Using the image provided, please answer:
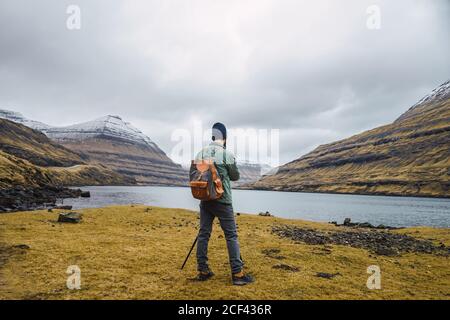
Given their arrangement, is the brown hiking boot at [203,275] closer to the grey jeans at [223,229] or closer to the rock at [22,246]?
the grey jeans at [223,229]

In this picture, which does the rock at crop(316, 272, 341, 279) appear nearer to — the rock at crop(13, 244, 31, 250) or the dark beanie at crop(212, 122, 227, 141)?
the dark beanie at crop(212, 122, 227, 141)

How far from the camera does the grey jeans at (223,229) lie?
8.69 meters

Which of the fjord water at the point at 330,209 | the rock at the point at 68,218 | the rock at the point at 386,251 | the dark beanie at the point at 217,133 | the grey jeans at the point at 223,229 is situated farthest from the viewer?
the fjord water at the point at 330,209

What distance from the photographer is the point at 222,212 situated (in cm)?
880

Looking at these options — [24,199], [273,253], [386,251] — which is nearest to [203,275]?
[273,253]

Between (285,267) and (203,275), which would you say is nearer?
(203,275)

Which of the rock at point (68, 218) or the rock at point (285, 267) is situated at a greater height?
the rock at point (68, 218)

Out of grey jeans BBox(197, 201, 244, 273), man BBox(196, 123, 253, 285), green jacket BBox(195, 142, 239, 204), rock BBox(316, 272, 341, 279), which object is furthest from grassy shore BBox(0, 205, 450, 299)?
green jacket BBox(195, 142, 239, 204)

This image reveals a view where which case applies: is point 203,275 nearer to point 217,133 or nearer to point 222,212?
point 222,212

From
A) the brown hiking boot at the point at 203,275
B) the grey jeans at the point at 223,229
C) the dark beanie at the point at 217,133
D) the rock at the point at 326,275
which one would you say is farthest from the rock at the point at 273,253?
the dark beanie at the point at 217,133

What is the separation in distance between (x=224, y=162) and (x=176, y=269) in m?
4.31

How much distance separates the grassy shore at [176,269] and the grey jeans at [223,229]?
25.7 inches
